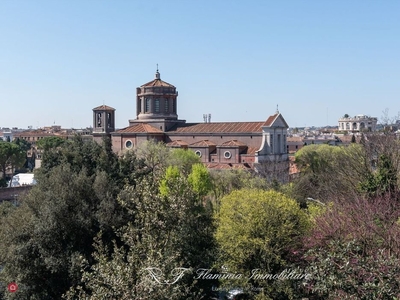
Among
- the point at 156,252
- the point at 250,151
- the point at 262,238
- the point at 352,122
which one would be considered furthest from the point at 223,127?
the point at 352,122

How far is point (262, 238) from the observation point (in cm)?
1631

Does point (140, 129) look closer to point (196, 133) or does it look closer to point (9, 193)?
point (196, 133)

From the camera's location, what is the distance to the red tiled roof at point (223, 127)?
51381mm

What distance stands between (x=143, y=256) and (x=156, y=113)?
46.5m

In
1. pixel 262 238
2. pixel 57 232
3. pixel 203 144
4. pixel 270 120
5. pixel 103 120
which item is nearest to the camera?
pixel 262 238

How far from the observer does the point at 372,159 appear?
1164 inches

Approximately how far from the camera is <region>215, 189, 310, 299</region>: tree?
1584cm

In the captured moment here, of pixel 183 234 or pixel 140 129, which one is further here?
pixel 140 129

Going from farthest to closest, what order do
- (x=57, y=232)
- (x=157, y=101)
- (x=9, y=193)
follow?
(x=157, y=101) → (x=9, y=193) → (x=57, y=232)

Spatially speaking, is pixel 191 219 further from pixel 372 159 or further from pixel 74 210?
pixel 372 159

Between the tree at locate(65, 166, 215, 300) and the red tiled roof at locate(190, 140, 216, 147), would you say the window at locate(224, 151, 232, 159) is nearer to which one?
the red tiled roof at locate(190, 140, 216, 147)

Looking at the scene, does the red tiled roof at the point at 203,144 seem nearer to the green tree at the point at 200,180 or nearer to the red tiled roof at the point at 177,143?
the red tiled roof at the point at 177,143

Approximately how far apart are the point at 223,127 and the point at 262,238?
121 feet

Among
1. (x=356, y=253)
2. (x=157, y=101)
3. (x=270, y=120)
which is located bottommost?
(x=356, y=253)
